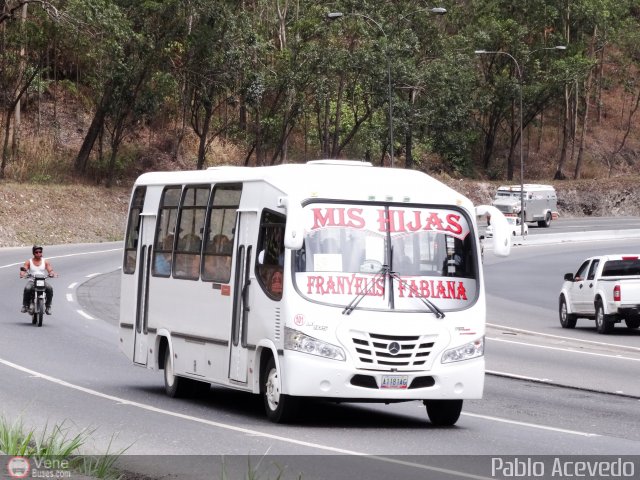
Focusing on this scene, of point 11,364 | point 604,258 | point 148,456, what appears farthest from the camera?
point 604,258

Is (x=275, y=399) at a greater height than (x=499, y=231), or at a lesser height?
lesser

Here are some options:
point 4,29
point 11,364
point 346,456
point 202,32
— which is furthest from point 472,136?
point 346,456

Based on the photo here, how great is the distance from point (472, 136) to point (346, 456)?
85.6 metres

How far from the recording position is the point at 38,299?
26.1 m

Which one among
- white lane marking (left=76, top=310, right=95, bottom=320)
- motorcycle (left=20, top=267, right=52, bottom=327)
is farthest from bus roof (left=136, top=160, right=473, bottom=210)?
white lane marking (left=76, top=310, right=95, bottom=320)

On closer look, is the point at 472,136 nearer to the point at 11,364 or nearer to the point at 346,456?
A: the point at 11,364

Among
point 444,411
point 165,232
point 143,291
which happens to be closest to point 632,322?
point 143,291

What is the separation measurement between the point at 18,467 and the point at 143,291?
8.62m

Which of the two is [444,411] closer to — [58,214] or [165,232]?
[165,232]

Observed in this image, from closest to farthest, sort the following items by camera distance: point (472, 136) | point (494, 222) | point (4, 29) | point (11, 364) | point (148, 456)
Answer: point (148, 456), point (494, 222), point (11, 364), point (4, 29), point (472, 136)

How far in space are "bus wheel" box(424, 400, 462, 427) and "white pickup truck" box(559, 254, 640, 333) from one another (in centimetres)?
1670

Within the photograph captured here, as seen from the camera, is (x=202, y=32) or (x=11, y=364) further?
(x=202, y=32)

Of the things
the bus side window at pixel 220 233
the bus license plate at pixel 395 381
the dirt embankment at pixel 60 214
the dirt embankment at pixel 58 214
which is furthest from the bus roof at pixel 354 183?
the dirt embankment at pixel 60 214

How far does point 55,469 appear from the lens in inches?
334
